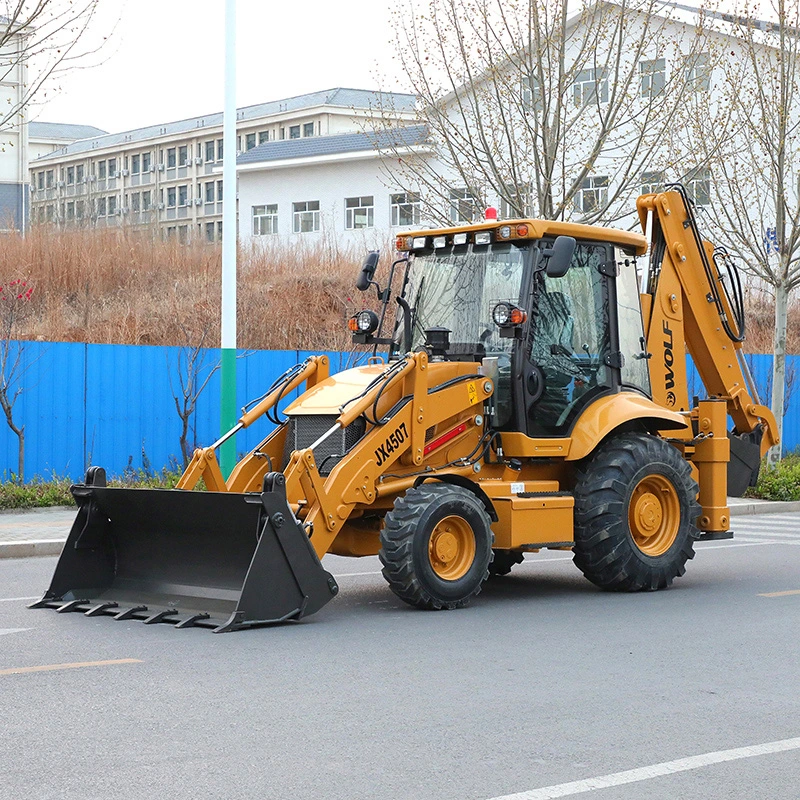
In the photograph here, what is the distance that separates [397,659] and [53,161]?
92995 millimetres

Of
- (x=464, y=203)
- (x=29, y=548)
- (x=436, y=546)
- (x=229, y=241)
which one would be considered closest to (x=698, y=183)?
(x=464, y=203)

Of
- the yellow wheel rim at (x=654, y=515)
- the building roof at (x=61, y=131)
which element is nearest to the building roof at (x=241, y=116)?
the building roof at (x=61, y=131)

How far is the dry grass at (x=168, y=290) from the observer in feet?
84.6

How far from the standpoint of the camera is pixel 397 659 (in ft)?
27.2

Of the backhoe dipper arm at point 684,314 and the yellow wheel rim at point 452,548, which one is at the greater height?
the backhoe dipper arm at point 684,314

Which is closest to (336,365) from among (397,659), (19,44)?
(19,44)

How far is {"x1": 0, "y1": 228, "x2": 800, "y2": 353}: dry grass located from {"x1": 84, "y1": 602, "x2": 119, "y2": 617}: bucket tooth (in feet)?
44.9

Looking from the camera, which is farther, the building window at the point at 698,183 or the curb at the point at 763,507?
the building window at the point at 698,183

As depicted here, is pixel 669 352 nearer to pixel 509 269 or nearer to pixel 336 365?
pixel 509 269

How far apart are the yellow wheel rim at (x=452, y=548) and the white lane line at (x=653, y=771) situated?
4.06m

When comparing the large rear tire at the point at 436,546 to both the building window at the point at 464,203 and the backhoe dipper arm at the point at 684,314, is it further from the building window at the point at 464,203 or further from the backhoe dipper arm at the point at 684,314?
the building window at the point at 464,203

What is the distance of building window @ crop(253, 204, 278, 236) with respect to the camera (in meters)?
57.6

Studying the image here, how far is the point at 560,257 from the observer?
10.4 metres

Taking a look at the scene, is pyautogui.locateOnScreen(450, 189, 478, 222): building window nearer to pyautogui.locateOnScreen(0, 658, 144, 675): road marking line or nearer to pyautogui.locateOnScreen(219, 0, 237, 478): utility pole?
pyautogui.locateOnScreen(219, 0, 237, 478): utility pole
